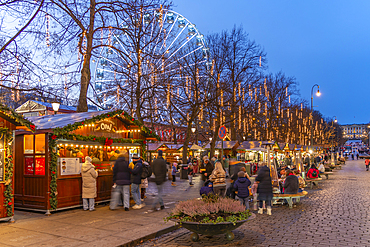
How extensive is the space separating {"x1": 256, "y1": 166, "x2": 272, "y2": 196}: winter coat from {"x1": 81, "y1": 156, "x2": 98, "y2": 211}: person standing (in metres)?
5.15

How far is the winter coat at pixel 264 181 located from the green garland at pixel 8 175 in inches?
270

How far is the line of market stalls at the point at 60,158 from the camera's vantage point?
10.1 meters

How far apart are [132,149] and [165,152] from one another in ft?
80.4

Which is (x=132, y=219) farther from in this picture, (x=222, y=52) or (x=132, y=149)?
(x=222, y=52)

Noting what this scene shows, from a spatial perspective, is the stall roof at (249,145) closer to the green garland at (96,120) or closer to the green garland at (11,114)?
the green garland at (96,120)

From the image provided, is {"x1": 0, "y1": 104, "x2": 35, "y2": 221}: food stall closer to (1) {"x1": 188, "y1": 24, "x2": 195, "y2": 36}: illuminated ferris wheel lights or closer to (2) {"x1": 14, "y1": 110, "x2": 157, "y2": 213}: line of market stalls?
(2) {"x1": 14, "y1": 110, "x2": 157, "y2": 213}: line of market stalls

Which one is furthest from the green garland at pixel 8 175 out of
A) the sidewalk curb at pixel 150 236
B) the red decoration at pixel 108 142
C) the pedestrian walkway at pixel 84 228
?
the sidewalk curb at pixel 150 236

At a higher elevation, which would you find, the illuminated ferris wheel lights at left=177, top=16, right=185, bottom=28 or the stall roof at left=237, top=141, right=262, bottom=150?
the illuminated ferris wheel lights at left=177, top=16, right=185, bottom=28

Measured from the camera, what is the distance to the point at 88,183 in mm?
10742

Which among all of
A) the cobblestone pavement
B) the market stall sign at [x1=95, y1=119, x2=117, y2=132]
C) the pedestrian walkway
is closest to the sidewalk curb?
the pedestrian walkway

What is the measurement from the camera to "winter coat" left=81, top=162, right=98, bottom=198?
10695 mm

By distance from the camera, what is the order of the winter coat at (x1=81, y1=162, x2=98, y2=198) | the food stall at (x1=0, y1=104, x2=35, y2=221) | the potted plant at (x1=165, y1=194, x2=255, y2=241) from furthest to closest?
the winter coat at (x1=81, y1=162, x2=98, y2=198), the food stall at (x1=0, y1=104, x2=35, y2=221), the potted plant at (x1=165, y1=194, x2=255, y2=241)

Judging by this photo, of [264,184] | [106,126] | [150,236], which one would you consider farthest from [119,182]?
[264,184]

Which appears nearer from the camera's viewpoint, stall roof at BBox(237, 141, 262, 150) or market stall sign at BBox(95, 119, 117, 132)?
market stall sign at BBox(95, 119, 117, 132)
